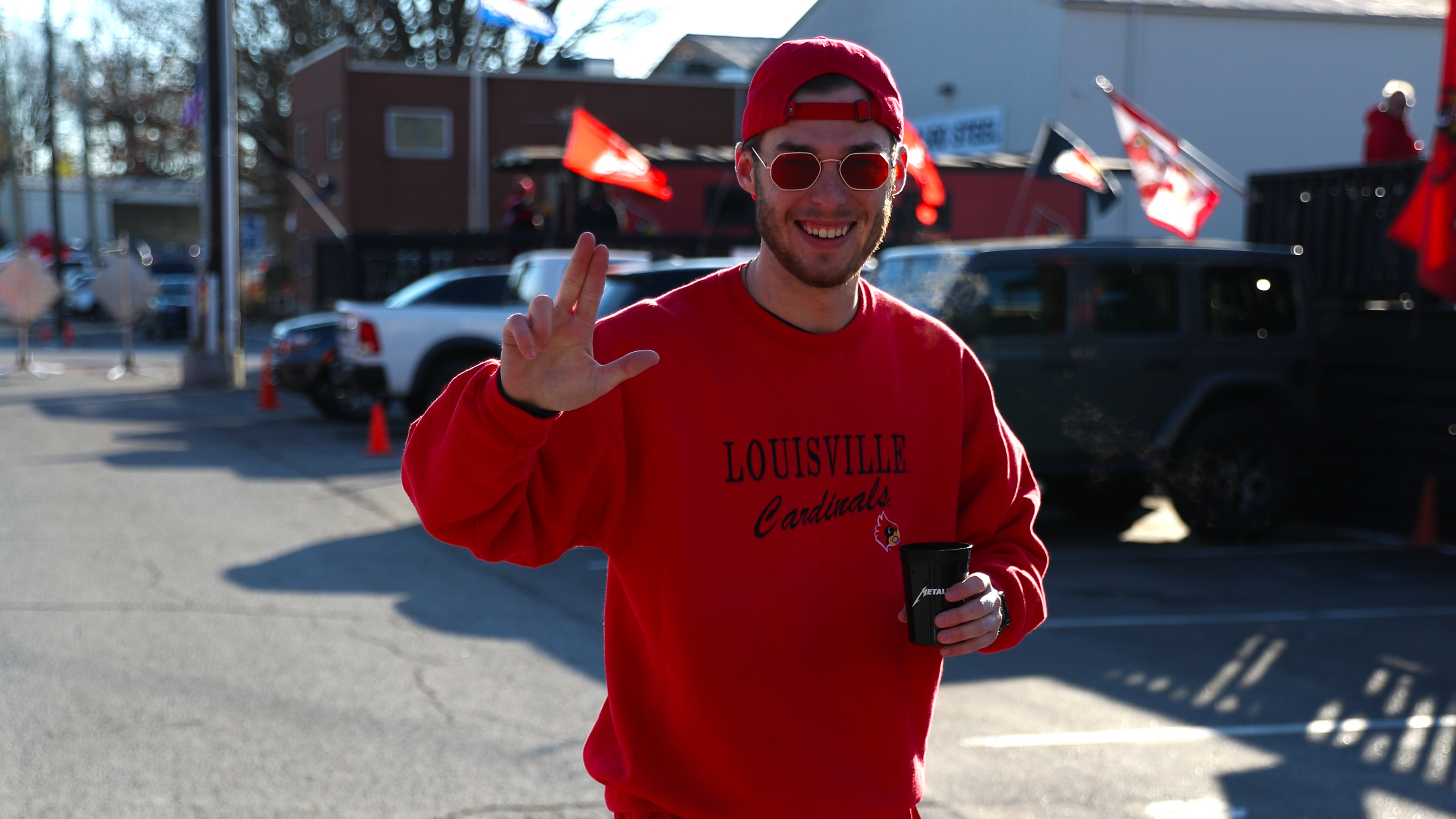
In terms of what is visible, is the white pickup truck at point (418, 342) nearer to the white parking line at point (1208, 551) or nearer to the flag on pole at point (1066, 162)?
the flag on pole at point (1066, 162)

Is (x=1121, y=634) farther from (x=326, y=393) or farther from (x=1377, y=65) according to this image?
(x=1377, y=65)

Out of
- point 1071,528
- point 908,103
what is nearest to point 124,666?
point 1071,528

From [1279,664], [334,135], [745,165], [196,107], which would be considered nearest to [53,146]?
[334,135]

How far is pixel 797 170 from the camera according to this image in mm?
2369

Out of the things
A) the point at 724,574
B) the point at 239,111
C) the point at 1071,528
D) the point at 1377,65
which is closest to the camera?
the point at 724,574

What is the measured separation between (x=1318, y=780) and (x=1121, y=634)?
85.1 inches

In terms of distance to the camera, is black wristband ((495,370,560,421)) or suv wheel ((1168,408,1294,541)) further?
suv wheel ((1168,408,1294,541))

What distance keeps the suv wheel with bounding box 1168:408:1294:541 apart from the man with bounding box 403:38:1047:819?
7554 mm

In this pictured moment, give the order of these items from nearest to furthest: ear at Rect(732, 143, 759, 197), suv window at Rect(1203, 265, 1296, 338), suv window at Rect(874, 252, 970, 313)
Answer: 1. ear at Rect(732, 143, 759, 197)
2. suv window at Rect(874, 252, 970, 313)
3. suv window at Rect(1203, 265, 1296, 338)

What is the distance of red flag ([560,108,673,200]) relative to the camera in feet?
37.3

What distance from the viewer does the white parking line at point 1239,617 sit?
7488 mm

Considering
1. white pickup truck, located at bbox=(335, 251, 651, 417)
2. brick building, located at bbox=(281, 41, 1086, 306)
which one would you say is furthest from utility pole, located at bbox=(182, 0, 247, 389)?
white pickup truck, located at bbox=(335, 251, 651, 417)

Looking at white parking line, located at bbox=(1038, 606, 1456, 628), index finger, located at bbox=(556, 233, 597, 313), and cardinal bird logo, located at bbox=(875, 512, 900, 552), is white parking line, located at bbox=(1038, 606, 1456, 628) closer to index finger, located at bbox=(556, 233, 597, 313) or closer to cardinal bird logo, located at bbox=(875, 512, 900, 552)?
cardinal bird logo, located at bbox=(875, 512, 900, 552)

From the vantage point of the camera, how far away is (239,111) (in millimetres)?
39469
